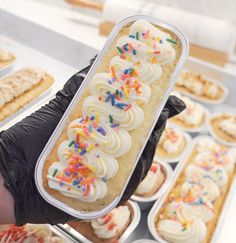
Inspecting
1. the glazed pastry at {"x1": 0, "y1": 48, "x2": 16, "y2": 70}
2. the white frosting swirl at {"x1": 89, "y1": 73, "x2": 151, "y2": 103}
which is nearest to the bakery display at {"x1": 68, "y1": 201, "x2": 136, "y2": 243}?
the white frosting swirl at {"x1": 89, "y1": 73, "x2": 151, "y2": 103}

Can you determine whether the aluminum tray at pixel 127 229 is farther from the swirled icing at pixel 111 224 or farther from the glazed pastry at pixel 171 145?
the glazed pastry at pixel 171 145

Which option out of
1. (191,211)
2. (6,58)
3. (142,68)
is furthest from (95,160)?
(191,211)

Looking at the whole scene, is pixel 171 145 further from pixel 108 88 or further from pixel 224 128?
pixel 108 88

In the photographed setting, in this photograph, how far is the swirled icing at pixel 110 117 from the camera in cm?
113

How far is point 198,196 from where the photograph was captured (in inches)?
74.2

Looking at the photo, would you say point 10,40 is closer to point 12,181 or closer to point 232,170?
point 12,181

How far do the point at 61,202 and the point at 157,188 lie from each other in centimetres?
85

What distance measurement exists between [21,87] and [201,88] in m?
1.25

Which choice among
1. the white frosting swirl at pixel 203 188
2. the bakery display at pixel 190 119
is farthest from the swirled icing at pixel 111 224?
the bakery display at pixel 190 119

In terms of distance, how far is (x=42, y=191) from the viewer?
1.10 m

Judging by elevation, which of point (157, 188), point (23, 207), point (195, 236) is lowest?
point (23, 207)

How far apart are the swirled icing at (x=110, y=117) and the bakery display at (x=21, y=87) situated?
0.40 m

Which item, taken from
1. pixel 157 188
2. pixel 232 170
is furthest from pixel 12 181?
pixel 232 170

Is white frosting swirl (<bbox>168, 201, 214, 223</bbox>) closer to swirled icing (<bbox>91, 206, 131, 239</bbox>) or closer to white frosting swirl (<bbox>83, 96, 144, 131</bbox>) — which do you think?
swirled icing (<bbox>91, 206, 131, 239</bbox>)
